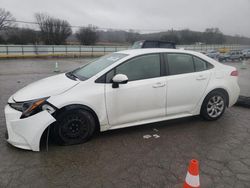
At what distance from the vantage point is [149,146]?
3.10 metres

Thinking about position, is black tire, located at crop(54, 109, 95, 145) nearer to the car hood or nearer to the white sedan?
the white sedan

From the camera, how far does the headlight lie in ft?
9.14

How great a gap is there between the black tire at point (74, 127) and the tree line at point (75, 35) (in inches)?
1294

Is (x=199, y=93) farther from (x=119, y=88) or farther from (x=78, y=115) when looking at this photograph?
(x=78, y=115)

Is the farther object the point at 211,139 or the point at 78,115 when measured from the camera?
the point at 211,139

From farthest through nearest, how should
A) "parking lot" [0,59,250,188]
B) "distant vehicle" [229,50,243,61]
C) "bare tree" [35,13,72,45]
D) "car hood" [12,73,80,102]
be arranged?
"bare tree" [35,13,72,45], "distant vehicle" [229,50,243,61], "car hood" [12,73,80,102], "parking lot" [0,59,250,188]

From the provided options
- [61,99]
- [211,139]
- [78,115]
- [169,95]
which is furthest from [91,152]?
[211,139]

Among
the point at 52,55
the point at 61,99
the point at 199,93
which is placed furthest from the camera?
the point at 52,55

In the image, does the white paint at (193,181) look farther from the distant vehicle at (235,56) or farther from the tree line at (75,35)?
the tree line at (75,35)

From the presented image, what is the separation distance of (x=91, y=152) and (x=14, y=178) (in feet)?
3.29

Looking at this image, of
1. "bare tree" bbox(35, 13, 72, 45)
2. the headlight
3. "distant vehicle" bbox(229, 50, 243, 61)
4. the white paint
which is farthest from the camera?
"bare tree" bbox(35, 13, 72, 45)

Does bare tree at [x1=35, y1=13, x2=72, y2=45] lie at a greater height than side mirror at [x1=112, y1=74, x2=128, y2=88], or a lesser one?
greater

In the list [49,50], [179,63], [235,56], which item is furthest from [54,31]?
[179,63]

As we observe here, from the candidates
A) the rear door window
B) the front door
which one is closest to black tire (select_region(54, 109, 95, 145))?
→ the front door
